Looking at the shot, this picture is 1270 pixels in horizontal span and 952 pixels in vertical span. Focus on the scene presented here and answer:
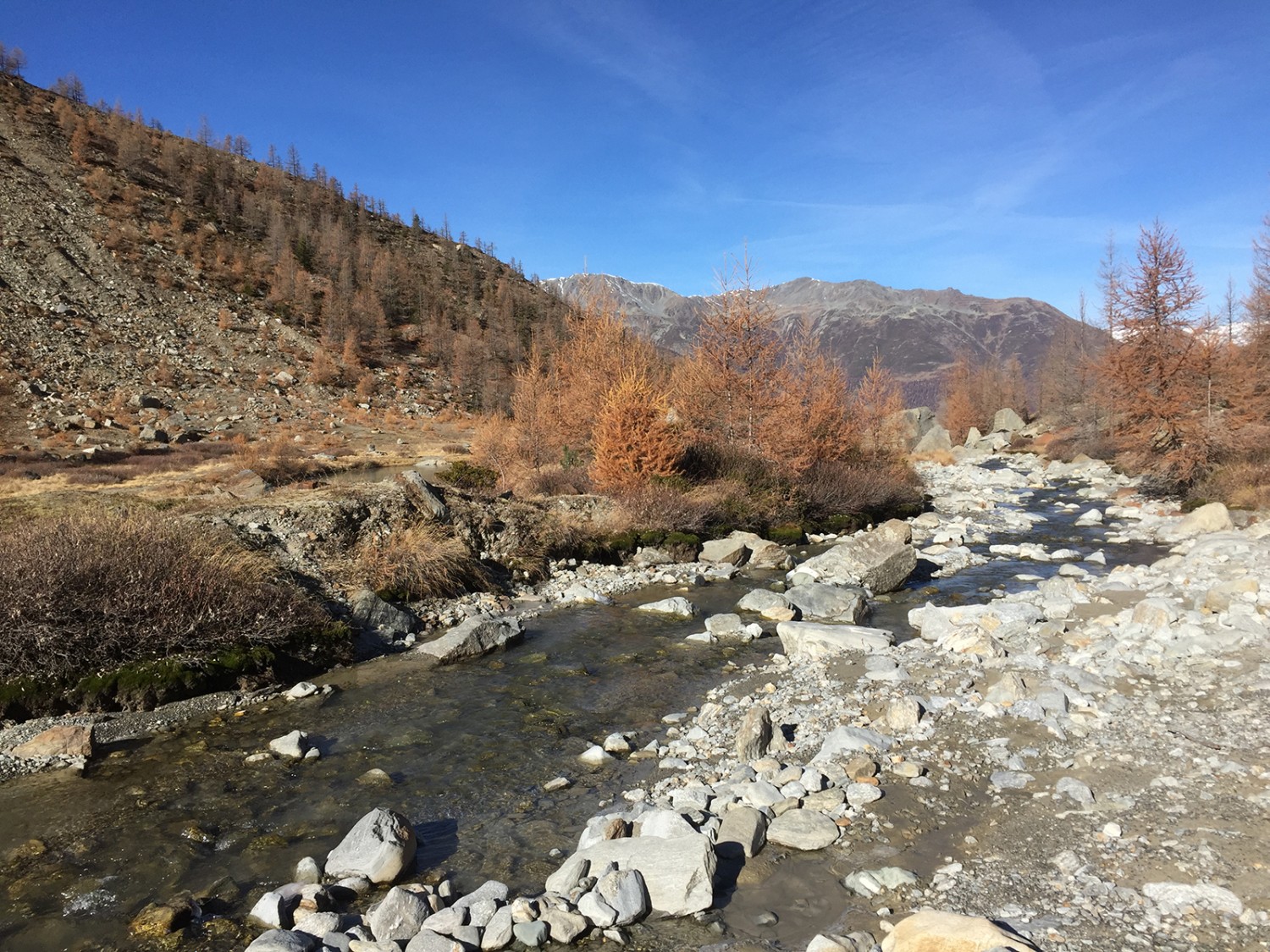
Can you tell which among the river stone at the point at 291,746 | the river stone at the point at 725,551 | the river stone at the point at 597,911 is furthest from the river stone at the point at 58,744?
A: the river stone at the point at 725,551

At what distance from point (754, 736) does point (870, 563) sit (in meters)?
8.33

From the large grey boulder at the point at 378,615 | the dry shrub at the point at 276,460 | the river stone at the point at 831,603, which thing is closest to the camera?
the large grey boulder at the point at 378,615

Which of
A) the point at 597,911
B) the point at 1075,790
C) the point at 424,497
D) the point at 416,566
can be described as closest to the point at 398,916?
the point at 597,911

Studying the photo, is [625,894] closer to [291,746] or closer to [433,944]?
[433,944]

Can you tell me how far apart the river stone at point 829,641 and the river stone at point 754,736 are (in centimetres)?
294

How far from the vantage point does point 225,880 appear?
508cm

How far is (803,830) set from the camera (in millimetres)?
5070

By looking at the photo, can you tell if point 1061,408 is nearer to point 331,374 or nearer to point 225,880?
point 331,374

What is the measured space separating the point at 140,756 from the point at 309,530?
631 centimetres

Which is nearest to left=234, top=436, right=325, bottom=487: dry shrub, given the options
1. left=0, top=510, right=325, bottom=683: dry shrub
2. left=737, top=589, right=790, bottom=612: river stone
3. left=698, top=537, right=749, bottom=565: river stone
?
left=0, top=510, right=325, bottom=683: dry shrub

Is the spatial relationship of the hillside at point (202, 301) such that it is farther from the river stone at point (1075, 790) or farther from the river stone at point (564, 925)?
the river stone at point (1075, 790)

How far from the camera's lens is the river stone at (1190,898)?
12.6ft

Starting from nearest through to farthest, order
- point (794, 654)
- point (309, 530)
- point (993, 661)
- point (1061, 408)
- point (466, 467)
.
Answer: point (993, 661) → point (794, 654) → point (309, 530) → point (466, 467) → point (1061, 408)

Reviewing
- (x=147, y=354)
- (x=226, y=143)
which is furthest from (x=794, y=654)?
(x=226, y=143)
